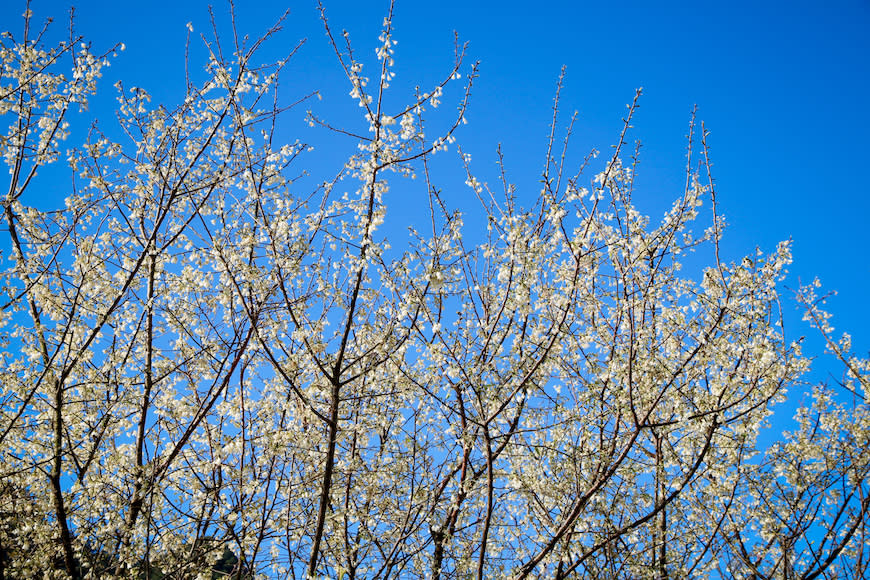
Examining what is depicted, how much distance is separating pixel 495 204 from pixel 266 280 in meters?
2.22

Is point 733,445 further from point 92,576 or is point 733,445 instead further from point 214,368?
point 92,576

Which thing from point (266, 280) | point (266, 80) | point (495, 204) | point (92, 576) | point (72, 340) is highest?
point (266, 80)

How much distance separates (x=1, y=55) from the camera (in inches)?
246

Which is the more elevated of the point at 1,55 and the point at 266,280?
the point at 1,55

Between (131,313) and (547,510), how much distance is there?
198 inches

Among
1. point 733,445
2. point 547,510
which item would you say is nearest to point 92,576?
point 547,510

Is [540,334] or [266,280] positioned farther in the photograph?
[540,334]

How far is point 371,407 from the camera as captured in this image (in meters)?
6.83

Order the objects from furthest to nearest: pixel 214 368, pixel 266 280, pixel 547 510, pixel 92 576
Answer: pixel 214 368 < pixel 547 510 < pixel 92 576 < pixel 266 280

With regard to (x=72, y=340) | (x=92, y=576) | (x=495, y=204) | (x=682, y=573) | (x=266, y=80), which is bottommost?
(x=92, y=576)

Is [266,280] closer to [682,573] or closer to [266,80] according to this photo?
[266,80]

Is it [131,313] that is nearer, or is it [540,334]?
[540,334]

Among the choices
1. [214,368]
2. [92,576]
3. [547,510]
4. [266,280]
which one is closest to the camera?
[266,280]

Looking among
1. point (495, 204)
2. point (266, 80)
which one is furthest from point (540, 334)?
point (266, 80)
